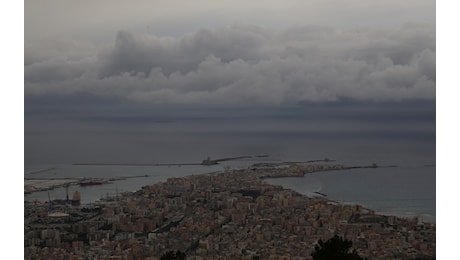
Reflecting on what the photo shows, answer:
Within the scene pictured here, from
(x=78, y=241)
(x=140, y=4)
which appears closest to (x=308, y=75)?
(x=140, y=4)

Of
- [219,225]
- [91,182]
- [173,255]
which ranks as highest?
[91,182]

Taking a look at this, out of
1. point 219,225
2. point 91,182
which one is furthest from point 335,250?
point 91,182

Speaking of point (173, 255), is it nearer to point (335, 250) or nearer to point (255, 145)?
point (255, 145)

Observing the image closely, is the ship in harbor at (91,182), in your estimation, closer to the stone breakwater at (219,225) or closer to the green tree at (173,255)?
the stone breakwater at (219,225)

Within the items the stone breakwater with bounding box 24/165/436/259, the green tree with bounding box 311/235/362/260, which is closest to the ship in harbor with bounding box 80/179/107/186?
the stone breakwater with bounding box 24/165/436/259

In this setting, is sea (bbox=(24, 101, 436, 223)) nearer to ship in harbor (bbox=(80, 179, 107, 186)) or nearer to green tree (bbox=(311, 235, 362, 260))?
ship in harbor (bbox=(80, 179, 107, 186))

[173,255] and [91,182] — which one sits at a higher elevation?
[91,182]

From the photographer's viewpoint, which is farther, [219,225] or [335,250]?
[219,225]
